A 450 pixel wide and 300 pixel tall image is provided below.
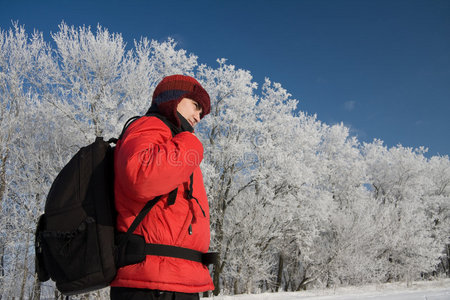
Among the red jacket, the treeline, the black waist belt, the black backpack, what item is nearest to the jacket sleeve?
the red jacket

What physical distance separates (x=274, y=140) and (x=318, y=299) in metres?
11.0

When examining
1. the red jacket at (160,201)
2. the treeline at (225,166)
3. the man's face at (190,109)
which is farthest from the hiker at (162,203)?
the treeline at (225,166)

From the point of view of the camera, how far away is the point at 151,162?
1383 mm

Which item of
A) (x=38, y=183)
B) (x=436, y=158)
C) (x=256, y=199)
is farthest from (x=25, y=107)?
(x=436, y=158)

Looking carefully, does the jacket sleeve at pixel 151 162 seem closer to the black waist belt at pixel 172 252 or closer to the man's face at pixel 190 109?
the black waist belt at pixel 172 252

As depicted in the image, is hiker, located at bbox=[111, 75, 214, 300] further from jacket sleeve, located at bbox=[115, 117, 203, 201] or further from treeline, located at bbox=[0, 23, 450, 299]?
treeline, located at bbox=[0, 23, 450, 299]

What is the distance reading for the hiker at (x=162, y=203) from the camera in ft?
4.57

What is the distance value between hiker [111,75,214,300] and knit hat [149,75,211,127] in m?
0.03

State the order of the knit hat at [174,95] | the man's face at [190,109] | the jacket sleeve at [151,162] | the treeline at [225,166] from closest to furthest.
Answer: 1. the jacket sleeve at [151,162]
2. the knit hat at [174,95]
3. the man's face at [190,109]
4. the treeline at [225,166]

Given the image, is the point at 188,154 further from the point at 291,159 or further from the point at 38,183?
the point at 291,159

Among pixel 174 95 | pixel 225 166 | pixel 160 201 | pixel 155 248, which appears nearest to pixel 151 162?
pixel 160 201

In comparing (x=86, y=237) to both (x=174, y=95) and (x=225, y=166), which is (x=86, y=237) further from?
(x=225, y=166)

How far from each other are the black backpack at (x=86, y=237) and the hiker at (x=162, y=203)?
0.12ft

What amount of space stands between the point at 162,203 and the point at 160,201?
0.5 inches
